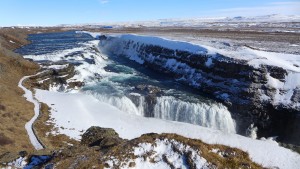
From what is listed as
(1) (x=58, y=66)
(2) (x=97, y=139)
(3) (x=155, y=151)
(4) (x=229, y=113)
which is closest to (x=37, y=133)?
(2) (x=97, y=139)

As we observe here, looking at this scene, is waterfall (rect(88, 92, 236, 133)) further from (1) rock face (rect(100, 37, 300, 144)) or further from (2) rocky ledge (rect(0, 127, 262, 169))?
(2) rocky ledge (rect(0, 127, 262, 169))

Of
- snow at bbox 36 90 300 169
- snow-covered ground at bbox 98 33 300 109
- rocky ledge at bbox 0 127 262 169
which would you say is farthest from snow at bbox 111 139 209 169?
snow-covered ground at bbox 98 33 300 109

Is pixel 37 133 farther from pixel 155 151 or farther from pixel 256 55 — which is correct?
pixel 256 55

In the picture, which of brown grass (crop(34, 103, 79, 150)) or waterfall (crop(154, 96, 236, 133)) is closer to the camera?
brown grass (crop(34, 103, 79, 150))

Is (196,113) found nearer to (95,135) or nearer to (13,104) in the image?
(95,135)

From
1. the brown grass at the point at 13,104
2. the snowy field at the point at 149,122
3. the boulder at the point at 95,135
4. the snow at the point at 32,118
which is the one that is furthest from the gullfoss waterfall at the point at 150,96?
the boulder at the point at 95,135

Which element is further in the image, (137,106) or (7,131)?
(137,106)
